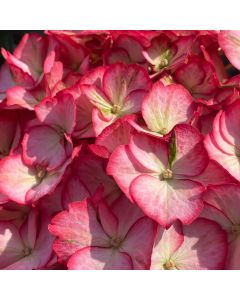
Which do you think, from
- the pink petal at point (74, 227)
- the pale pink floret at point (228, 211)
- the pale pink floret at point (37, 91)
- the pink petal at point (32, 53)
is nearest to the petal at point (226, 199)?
the pale pink floret at point (228, 211)

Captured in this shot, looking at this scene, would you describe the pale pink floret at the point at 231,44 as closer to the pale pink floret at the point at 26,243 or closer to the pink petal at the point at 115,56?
the pink petal at the point at 115,56

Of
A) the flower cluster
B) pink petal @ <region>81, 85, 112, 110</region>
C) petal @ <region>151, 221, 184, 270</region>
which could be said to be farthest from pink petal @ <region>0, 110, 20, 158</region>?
petal @ <region>151, 221, 184, 270</region>

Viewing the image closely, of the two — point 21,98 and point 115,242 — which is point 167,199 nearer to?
point 115,242

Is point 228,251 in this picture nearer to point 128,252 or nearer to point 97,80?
point 128,252

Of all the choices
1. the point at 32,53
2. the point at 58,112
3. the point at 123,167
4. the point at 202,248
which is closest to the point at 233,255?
the point at 202,248

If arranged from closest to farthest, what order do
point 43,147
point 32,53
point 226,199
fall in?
point 226,199 → point 43,147 → point 32,53

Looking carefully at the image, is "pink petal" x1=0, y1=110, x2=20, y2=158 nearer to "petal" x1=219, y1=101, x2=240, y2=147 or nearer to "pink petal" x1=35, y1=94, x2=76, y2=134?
"pink petal" x1=35, y1=94, x2=76, y2=134

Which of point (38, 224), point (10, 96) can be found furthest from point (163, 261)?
point (10, 96)
